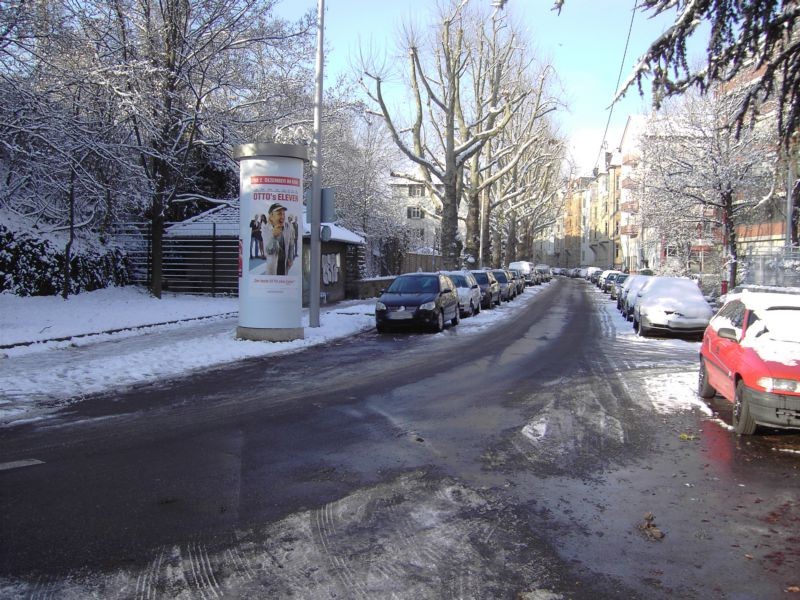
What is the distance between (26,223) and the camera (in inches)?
743

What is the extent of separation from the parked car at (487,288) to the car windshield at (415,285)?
813 cm

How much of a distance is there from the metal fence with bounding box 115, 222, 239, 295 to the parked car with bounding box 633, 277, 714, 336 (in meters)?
14.2

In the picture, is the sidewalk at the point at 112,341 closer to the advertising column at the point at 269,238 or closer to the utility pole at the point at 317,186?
the advertising column at the point at 269,238

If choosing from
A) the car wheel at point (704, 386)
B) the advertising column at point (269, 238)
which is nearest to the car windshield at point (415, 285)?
the advertising column at point (269, 238)

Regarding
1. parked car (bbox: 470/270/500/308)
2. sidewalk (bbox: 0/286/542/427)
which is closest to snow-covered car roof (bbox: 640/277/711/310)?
sidewalk (bbox: 0/286/542/427)

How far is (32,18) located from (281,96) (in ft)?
26.3

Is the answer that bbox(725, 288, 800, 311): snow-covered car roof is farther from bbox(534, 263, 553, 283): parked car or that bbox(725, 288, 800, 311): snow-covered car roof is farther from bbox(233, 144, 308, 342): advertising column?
bbox(534, 263, 553, 283): parked car

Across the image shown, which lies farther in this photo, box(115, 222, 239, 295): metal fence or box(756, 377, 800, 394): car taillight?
box(115, 222, 239, 295): metal fence

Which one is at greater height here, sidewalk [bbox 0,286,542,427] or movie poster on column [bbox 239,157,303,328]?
movie poster on column [bbox 239,157,303,328]

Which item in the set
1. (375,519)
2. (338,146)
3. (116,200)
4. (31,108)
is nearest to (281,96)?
(116,200)

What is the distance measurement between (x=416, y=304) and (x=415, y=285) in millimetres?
1557

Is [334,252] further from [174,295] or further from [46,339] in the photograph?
[46,339]

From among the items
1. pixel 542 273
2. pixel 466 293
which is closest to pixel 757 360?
pixel 466 293

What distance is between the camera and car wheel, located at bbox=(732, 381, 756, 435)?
6.90m
